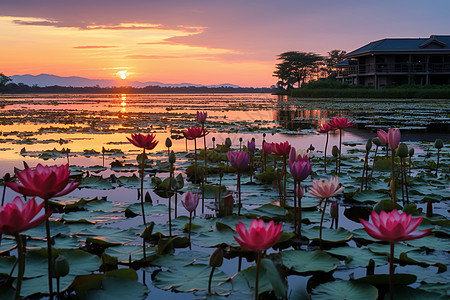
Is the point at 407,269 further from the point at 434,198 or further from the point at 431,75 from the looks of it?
the point at 431,75

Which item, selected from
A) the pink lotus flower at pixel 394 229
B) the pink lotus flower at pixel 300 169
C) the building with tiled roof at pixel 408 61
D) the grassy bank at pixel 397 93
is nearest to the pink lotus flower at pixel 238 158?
the pink lotus flower at pixel 300 169

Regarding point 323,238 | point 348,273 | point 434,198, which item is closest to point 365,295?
point 348,273

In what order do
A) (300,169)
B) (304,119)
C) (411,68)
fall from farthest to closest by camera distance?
(411,68), (304,119), (300,169)

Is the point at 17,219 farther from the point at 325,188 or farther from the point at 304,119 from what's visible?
the point at 304,119

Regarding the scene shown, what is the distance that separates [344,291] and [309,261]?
1.02 ft

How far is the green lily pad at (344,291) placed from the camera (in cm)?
152

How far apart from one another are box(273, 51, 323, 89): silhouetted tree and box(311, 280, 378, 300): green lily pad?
2440 inches

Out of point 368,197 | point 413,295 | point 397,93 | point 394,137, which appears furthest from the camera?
point 397,93

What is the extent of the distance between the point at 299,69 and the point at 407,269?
63.5 metres

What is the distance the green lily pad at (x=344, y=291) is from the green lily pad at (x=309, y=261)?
142 millimetres

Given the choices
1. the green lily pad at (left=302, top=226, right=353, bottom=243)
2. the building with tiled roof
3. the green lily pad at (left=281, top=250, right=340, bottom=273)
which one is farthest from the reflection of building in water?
the building with tiled roof

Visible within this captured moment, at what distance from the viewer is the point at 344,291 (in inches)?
62.1

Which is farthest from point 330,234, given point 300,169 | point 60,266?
point 60,266

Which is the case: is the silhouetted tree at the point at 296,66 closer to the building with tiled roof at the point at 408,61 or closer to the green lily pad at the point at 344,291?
the building with tiled roof at the point at 408,61
